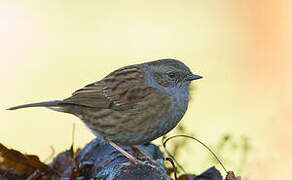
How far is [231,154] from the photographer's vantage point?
2596mm

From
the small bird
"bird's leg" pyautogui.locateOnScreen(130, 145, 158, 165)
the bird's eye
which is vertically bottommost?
"bird's leg" pyautogui.locateOnScreen(130, 145, 158, 165)

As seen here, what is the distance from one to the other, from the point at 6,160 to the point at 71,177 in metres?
0.37

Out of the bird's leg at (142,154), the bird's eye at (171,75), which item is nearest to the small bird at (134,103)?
the bird's eye at (171,75)

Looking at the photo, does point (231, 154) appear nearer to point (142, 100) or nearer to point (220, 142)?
point (220, 142)

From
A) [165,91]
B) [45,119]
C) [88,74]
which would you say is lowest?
[45,119]

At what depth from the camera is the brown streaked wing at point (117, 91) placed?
282 cm

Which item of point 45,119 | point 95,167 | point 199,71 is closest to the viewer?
point 95,167

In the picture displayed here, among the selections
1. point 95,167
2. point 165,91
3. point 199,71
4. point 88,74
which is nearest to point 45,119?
point 88,74

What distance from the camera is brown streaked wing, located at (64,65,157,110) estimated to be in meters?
2.82

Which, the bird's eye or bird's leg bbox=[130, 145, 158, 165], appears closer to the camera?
bird's leg bbox=[130, 145, 158, 165]

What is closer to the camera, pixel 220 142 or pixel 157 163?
pixel 157 163

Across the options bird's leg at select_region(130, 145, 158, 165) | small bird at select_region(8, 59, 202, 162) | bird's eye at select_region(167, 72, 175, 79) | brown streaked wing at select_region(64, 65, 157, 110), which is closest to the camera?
bird's leg at select_region(130, 145, 158, 165)

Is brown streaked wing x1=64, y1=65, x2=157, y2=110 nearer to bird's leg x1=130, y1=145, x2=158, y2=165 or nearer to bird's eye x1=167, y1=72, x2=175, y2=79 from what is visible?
bird's eye x1=167, y1=72, x2=175, y2=79

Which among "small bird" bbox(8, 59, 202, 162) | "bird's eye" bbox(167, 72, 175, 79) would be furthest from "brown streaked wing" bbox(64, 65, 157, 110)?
"bird's eye" bbox(167, 72, 175, 79)
